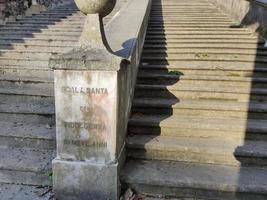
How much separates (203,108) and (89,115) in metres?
1.79

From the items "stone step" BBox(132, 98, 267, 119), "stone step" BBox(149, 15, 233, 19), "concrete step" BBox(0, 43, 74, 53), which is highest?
"stone step" BBox(149, 15, 233, 19)

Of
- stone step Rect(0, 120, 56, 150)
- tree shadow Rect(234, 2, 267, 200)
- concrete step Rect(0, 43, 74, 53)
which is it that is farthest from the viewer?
concrete step Rect(0, 43, 74, 53)

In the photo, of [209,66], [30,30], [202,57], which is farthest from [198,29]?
[30,30]

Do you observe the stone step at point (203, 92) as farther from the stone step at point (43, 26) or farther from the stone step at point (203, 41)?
the stone step at point (43, 26)

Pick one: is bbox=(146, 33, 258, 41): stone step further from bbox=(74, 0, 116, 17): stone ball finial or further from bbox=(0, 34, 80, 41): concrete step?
bbox=(74, 0, 116, 17): stone ball finial

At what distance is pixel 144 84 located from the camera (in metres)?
5.11

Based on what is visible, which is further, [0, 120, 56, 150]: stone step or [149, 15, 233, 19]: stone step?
[149, 15, 233, 19]: stone step

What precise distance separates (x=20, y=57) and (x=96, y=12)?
11.2ft

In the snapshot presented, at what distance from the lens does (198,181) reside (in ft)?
11.1

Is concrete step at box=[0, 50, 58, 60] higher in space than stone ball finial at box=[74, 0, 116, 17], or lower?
lower

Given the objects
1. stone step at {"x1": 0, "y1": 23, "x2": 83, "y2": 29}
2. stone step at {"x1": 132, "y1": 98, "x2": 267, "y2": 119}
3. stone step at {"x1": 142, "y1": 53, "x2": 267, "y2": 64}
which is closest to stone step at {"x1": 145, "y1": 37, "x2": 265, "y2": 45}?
stone step at {"x1": 142, "y1": 53, "x2": 267, "y2": 64}

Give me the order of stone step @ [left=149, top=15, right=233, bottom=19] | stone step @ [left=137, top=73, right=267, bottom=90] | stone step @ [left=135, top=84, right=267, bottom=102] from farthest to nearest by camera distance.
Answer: stone step @ [left=149, top=15, right=233, bottom=19] → stone step @ [left=137, top=73, right=267, bottom=90] → stone step @ [left=135, top=84, right=267, bottom=102]

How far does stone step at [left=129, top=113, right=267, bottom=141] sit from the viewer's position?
4070mm

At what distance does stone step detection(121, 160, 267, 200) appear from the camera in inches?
131
